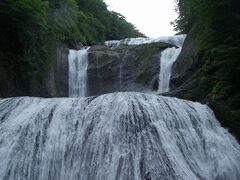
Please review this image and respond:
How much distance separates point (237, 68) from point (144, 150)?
4.47 m

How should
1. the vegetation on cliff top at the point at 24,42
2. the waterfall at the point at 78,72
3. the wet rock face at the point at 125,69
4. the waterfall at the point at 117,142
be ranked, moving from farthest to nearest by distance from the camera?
the waterfall at the point at 78,72 < the wet rock face at the point at 125,69 < the vegetation on cliff top at the point at 24,42 < the waterfall at the point at 117,142

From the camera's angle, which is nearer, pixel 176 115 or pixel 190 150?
pixel 190 150

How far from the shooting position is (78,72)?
750 inches

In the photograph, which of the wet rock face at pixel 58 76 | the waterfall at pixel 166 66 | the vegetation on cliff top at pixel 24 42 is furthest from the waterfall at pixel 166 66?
the vegetation on cliff top at pixel 24 42

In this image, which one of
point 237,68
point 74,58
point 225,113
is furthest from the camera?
point 74,58

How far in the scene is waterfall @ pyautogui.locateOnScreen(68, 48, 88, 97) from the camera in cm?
1848

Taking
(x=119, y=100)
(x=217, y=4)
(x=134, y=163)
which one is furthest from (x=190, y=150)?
(x=217, y=4)

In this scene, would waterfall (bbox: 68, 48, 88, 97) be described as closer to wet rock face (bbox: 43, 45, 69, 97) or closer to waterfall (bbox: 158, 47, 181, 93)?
wet rock face (bbox: 43, 45, 69, 97)

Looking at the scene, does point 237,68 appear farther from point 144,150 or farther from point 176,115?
point 144,150

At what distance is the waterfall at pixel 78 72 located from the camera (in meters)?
18.5

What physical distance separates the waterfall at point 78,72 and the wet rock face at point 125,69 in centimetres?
24

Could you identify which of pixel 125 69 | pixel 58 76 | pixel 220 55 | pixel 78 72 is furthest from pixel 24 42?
pixel 220 55

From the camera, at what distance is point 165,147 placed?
8.44 meters

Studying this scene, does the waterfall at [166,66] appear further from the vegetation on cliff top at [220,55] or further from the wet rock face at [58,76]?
the wet rock face at [58,76]
